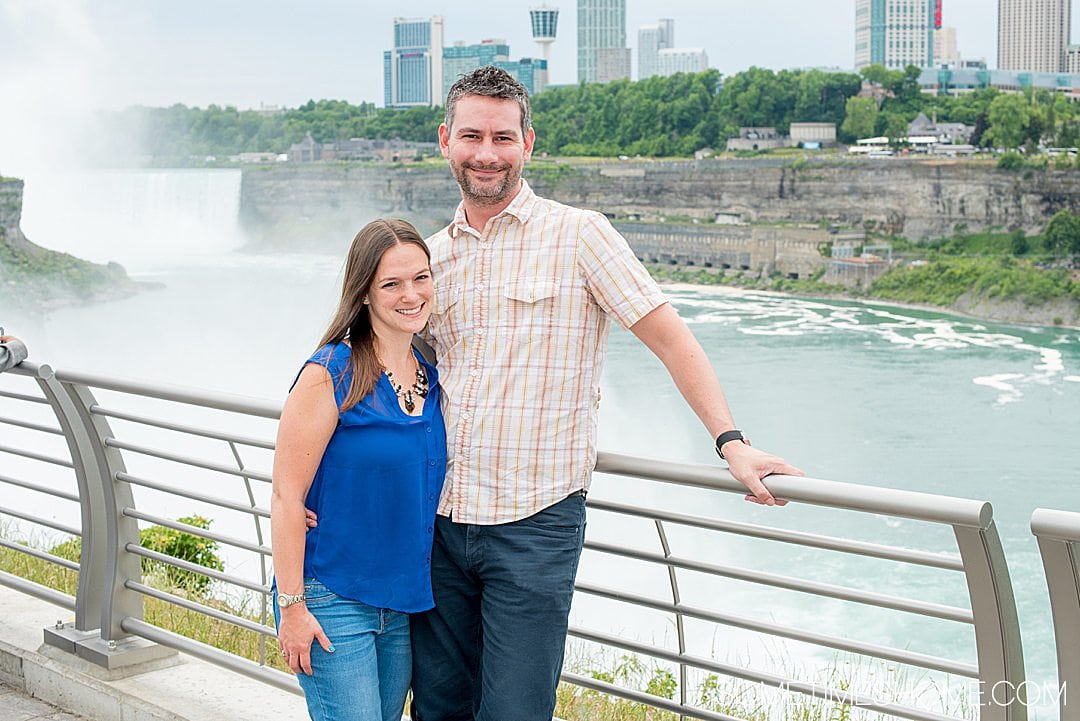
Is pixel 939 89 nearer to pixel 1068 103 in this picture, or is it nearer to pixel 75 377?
pixel 1068 103

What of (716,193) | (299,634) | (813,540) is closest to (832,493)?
(813,540)

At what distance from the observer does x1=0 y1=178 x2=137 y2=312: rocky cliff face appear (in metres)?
59.1

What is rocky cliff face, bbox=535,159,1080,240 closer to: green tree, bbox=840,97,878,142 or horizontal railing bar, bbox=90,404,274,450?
green tree, bbox=840,97,878,142

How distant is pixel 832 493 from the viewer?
156 centimetres

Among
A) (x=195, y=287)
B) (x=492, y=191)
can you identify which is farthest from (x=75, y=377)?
(x=195, y=287)

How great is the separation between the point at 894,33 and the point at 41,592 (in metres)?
125

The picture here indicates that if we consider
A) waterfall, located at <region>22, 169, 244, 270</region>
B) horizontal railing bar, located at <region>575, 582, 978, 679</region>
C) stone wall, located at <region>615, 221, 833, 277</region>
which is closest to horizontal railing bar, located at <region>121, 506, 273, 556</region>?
horizontal railing bar, located at <region>575, 582, 978, 679</region>

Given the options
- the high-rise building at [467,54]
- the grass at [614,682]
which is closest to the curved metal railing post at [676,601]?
the grass at [614,682]

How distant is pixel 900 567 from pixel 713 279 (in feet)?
137

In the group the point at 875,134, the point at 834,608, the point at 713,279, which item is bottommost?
the point at 834,608

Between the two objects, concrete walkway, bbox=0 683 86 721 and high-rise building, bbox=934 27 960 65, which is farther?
high-rise building, bbox=934 27 960 65

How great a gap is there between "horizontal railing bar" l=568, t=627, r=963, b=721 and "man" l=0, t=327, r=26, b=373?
1.30 m

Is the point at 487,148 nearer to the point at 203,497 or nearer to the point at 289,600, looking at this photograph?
the point at 289,600

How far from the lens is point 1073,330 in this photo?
180 ft
